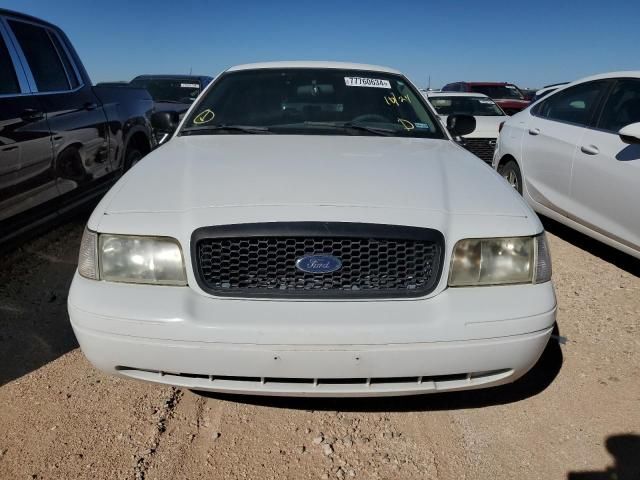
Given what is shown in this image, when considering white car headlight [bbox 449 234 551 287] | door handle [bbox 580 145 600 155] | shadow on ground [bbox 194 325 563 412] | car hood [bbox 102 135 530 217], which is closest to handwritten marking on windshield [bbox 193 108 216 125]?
car hood [bbox 102 135 530 217]

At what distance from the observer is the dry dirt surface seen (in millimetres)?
2053

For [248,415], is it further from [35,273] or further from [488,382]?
[35,273]

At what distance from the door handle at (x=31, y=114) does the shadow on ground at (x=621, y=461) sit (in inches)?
140

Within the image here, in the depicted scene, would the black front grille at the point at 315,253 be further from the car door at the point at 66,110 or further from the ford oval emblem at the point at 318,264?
the car door at the point at 66,110

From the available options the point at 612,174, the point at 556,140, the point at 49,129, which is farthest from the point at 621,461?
the point at 49,129

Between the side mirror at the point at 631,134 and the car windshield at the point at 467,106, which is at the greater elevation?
the side mirror at the point at 631,134

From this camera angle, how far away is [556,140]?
451 cm

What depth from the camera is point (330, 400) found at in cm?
241

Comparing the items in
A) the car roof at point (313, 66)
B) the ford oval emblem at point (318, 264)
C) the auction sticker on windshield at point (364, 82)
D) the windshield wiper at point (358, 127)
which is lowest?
the ford oval emblem at point (318, 264)

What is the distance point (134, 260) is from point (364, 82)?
84.5 inches

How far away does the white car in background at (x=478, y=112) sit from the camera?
8.20m

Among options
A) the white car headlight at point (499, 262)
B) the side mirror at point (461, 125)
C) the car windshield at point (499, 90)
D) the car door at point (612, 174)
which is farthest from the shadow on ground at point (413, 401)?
the car windshield at point (499, 90)

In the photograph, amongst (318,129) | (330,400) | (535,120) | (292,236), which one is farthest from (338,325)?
(535,120)

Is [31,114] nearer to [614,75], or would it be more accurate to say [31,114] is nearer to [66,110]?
[66,110]
